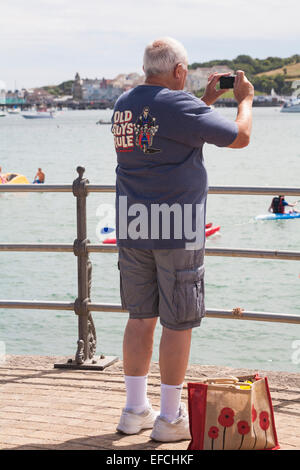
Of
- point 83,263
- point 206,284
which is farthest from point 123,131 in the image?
point 206,284

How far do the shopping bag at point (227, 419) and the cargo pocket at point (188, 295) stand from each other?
12.0 inches

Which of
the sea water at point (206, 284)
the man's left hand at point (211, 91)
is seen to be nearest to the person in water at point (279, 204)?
the sea water at point (206, 284)

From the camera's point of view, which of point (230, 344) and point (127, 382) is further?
point (230, 344)

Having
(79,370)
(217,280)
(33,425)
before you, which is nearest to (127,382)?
(33,425)

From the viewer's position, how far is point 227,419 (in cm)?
330

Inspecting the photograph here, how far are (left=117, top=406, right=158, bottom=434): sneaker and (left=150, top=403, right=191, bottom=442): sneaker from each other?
120mm

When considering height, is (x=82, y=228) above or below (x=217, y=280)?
above

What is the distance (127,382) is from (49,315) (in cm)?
1923

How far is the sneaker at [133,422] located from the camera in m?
3.67

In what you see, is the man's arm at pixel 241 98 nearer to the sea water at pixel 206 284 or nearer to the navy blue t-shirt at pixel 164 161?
the navy blue t-shirt at pixel 164 161

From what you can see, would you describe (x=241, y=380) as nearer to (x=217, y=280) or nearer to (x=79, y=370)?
(x=79, y=370)

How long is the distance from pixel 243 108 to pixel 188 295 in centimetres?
85

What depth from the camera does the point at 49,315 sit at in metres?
22.7

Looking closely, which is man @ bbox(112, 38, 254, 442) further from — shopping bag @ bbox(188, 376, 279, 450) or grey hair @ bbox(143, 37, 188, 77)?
shopping bag @ bbox(188, 376, 279, 450)
